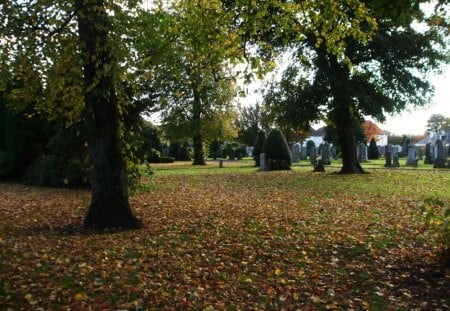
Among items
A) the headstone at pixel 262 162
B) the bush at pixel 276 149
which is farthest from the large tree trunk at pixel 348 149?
the bush at pixel 276 149

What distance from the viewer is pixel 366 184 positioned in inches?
713

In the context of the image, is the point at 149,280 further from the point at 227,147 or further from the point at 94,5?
the point at 227,147

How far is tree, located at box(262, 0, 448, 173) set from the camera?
21.3m

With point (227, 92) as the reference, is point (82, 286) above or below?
below

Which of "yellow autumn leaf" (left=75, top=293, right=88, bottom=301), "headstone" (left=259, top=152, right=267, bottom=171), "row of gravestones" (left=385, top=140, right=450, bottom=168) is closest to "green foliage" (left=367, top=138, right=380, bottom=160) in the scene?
"row of gravestones" (left=385, top=140, right=450, bottom=168)

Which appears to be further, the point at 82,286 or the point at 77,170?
the point at 77,170

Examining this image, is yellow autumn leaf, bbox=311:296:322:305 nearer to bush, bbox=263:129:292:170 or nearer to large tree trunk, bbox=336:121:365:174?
large tree trunk, bbox=336:121:365:174

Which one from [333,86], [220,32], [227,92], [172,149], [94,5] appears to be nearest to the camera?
[94,5]

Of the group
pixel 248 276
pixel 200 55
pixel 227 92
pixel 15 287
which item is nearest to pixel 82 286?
pixel 15 287

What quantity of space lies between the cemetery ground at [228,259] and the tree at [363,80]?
10.4m

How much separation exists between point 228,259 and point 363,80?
58.4 ft

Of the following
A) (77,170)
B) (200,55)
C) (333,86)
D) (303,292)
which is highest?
(333,86)

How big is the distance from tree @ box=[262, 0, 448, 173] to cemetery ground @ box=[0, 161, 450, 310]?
10446 mm

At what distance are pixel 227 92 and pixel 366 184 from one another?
23.5 meters
